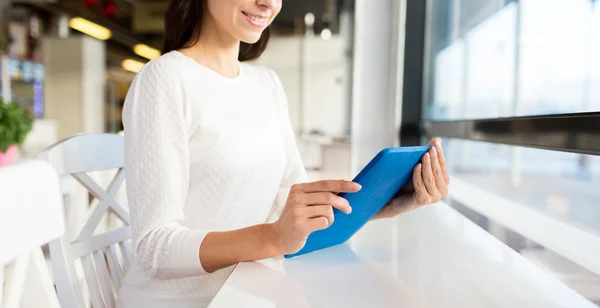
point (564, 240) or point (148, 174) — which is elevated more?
point (148, 174)

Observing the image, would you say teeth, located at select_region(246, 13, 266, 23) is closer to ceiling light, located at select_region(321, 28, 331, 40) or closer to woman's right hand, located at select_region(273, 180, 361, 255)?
woman's right hand, located at select_region(273, 180, 361, 255)

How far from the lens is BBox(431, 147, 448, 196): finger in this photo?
0.79 m

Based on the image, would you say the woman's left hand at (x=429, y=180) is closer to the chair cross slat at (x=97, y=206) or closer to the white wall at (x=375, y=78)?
the chair cross slat at (x=97, y=206)

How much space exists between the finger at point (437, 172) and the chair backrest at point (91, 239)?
24.4 inches

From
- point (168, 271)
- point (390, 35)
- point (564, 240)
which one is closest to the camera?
point (168, 271)

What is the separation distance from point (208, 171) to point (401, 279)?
426mm

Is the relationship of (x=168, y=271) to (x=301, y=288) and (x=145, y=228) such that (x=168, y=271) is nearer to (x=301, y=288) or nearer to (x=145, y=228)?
(x=145, y=228)

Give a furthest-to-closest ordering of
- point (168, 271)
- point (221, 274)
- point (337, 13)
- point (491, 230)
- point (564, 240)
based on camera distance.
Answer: point (337, 13), point (491, 230), point (564, 240), point (221, 274), point (168, 271)

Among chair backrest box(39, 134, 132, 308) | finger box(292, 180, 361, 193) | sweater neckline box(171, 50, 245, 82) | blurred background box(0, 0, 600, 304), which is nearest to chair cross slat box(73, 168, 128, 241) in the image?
chair backrest box(39, 134, 132, 308)

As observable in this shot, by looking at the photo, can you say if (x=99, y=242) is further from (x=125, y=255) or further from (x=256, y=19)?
(x=256, y=19)

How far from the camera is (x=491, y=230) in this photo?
1.34 metres

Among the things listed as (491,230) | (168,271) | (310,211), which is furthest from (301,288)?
(491,230)

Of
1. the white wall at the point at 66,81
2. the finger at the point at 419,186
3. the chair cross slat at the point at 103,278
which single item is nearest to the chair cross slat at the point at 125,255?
the chair cross slat at the point at 103,278

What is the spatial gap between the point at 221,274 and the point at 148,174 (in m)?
0.24
